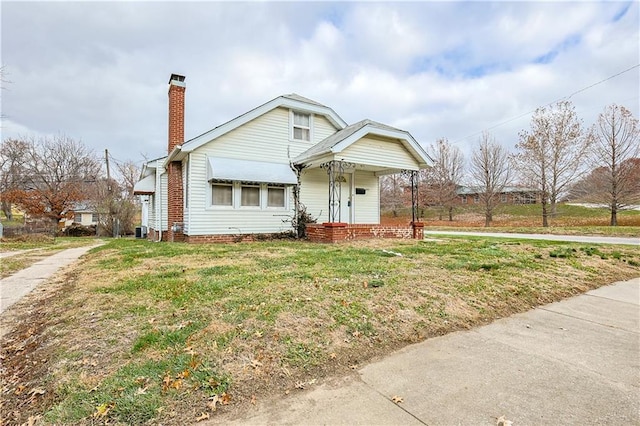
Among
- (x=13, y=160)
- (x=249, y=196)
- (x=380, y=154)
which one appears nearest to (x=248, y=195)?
(x=249, y=196)

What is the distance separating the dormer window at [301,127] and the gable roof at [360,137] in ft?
2.06

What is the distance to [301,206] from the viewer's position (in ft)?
42.4

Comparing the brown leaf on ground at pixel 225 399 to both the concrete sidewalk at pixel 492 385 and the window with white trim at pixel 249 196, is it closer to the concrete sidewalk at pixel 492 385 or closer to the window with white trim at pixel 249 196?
the concrete sidewalk at pixel 492 385

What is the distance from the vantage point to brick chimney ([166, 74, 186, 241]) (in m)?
11.7

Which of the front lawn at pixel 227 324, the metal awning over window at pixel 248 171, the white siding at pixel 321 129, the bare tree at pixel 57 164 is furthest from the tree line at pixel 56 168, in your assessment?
the front lawn at pixel 227 324

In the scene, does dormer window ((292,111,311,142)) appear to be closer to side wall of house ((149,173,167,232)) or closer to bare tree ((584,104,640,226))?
side wall of house ((149,173,167,232))

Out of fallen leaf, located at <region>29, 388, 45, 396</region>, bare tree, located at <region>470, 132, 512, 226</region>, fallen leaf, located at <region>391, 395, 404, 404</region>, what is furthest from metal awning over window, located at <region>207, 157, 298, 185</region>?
bare tree, located at <region>470, 132, 512, 226</region>

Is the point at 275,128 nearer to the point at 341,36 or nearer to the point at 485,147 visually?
the point at 341,36

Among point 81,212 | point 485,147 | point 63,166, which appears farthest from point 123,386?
point 81,212

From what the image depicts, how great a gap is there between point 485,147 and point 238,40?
2634 cm

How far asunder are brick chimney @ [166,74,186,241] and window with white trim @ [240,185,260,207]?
2191mm

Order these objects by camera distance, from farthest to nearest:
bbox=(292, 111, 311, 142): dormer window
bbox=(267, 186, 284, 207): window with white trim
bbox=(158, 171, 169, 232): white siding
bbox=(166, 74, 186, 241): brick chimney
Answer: bbox=(158, 171, 169, 232): white siding
bbox=(292, 111, 311, 142): dormer window
bbox=(267, 186, 284, 207): window with white trim
bbox=(166, 74, 186, 241): brick chimney

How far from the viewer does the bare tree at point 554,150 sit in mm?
24422

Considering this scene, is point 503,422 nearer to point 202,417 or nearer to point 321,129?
point 202,417
